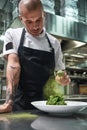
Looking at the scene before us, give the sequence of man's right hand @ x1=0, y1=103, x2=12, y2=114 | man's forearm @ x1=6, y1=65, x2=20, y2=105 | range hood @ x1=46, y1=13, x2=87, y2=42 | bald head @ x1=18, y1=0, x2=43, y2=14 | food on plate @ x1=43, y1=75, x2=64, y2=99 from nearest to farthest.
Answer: man's right hand @ x1=0, y1=103, x2=12, y2=114 → man's forearm @ x1=6, y1=65, x2=20, y2=105 → bald head @ x1=18, y1=0, x2=43, y2=14 → food on plate @ x1=43, y1=75, x2=64, y2=99 → range hood @ x1=46, y1=13, x2=87, y2=42

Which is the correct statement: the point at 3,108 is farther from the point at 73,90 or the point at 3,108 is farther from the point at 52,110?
the point at 73,90

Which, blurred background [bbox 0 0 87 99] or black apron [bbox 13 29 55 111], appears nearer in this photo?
black apron [bbox 13 29 55 111]

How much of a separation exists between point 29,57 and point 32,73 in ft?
0.39

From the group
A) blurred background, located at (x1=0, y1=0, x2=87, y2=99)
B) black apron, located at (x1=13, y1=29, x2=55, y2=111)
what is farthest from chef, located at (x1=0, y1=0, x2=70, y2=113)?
blurred background, located at (x1=0, y1=0, x2=87, y2=99)

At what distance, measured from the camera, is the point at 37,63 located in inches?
60.6

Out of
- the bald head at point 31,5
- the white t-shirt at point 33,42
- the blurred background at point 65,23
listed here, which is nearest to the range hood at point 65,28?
the blurred background at point 65,23

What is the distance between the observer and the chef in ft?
4.34

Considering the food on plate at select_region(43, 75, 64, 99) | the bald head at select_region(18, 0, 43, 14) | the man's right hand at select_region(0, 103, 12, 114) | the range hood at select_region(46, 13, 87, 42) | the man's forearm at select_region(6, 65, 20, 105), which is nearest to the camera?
the man's right hand at select_region(0, 103, 12, 114)

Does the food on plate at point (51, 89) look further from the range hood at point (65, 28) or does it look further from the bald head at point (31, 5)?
the range hood at point (65, 28)

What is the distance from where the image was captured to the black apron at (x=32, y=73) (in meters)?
1.40

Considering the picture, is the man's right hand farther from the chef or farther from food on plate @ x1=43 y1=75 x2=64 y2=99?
food on plate @ x1=43 y1=75 x2=64 y2=99

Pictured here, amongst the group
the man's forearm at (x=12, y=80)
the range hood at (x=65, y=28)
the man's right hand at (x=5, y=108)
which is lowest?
the man's right hand at (x=5, y=108)

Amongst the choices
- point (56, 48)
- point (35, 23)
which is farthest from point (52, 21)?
point (35, 23)

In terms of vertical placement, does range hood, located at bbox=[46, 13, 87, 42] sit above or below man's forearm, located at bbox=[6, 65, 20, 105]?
above
